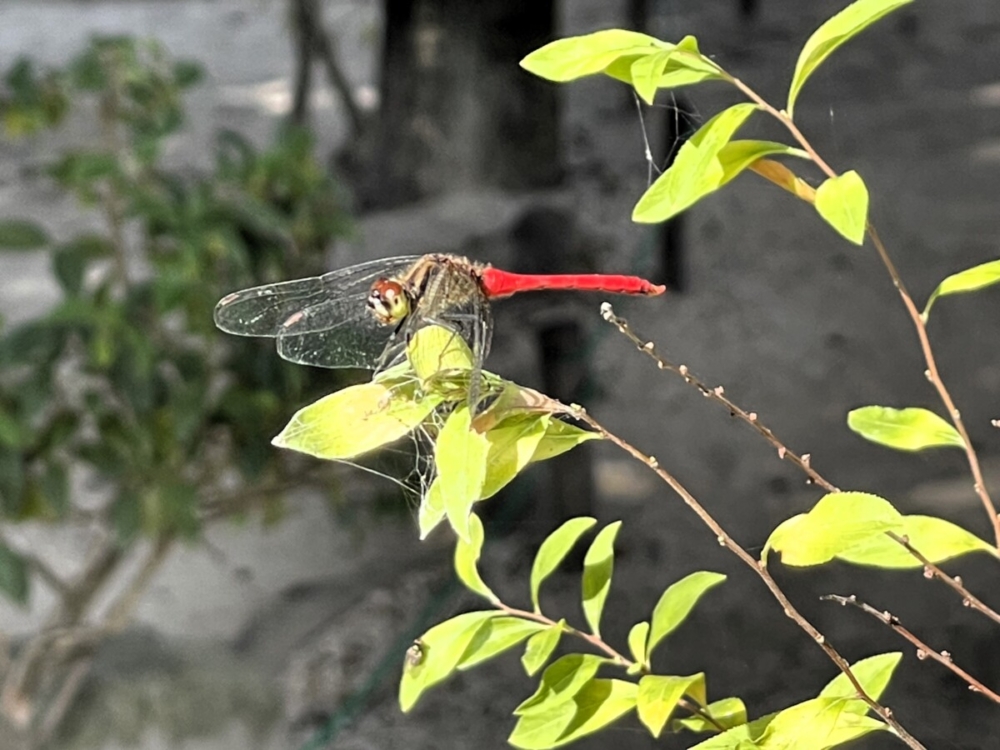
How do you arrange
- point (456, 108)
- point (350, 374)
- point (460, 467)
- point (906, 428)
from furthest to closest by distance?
point (456, 108), point (350, 374), point (906, 428), point (460, 467)

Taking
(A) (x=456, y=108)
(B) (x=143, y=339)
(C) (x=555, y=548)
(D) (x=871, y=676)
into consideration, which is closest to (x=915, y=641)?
(D) (x=871, y=676)

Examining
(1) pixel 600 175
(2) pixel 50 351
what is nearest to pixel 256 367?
(2) pixel 50 351

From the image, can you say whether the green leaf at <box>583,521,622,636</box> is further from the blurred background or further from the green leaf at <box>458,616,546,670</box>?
the blurred background

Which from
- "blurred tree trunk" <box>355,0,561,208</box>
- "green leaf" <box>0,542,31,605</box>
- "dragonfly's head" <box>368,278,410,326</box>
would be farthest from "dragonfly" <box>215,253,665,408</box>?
"blurred tree trunk" <box>355,0,561,208</box>

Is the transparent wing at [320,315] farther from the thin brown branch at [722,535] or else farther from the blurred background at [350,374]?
the blurred background at [350,374]

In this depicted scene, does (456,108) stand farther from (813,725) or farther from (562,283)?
(813,725)
